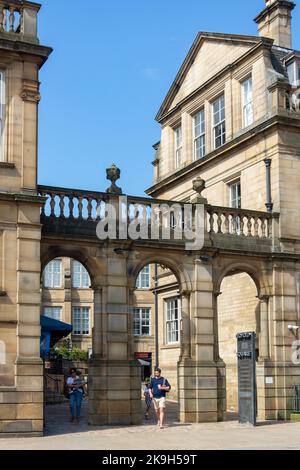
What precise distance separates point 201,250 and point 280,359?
13.8 feet

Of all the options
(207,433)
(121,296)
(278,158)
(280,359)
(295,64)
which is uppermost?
(295,64)

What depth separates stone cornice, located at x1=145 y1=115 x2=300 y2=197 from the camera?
24969mm

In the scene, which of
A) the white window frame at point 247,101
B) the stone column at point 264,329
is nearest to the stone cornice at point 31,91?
the stone column at point 264,329

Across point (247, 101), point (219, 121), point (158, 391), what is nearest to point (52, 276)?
point (219, 121)

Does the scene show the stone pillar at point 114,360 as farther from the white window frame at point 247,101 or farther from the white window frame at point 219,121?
the white window frame at point 219,121

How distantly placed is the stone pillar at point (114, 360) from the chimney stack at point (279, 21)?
1326cm

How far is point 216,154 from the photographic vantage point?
28.5 m

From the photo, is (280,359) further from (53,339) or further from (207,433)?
(53,339)

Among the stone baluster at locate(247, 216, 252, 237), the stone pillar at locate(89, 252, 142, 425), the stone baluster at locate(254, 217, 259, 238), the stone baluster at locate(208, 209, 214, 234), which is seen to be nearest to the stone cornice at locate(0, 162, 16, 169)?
the stone pillar at locate(89, 252, 142, 425)

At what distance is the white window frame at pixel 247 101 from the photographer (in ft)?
90.1

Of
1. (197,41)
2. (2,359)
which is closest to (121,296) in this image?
(2,359)

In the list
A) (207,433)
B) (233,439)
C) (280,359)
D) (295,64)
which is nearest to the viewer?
(233,439)

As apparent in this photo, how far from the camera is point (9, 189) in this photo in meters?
18.9

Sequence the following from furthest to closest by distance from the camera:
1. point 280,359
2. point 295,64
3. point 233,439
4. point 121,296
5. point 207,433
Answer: point 295,64, point 280,359, point 121,296, point 207,433, point 233,439
